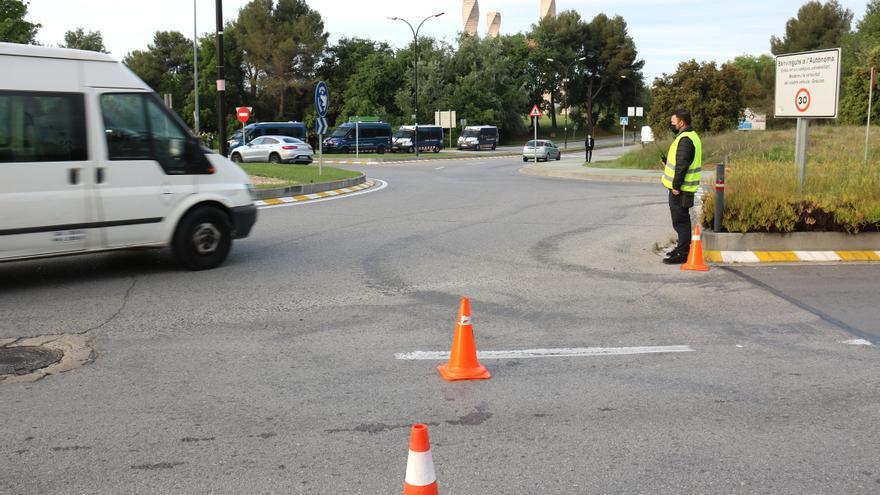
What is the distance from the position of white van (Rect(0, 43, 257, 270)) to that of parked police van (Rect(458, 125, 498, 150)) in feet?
185

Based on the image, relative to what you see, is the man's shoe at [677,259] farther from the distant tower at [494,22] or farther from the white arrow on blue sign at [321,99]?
the distant tower at [494,22]

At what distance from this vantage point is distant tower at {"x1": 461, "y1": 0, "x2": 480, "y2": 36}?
136 m

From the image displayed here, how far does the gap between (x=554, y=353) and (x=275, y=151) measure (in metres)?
32.6

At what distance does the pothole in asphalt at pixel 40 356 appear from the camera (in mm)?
5402

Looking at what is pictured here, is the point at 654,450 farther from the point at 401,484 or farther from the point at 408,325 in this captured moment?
the point at 408,325

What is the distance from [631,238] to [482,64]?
68664mm

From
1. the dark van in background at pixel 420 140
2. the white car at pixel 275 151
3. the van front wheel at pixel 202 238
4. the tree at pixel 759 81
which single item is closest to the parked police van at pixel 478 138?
the dark van in background at pixel 420 140

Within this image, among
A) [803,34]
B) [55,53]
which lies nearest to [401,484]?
[55,53]

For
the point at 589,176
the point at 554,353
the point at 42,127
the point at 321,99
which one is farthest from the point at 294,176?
the point at 554,353

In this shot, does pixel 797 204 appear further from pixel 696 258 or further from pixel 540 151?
pixel 540 151

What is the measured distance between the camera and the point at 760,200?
1014cm

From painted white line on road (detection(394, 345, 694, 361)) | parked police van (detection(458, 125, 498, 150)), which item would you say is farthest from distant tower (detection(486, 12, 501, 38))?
painted white line on road (detection(394, 345, 694, 361))

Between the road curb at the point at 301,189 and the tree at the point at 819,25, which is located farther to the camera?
the tree at the point at 819,25

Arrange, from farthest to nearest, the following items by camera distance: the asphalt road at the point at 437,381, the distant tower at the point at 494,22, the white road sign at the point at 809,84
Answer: the distant tower at the point at 494,22
the white road sign at the point at 809,84
the asphalt road at the point at 437,381
